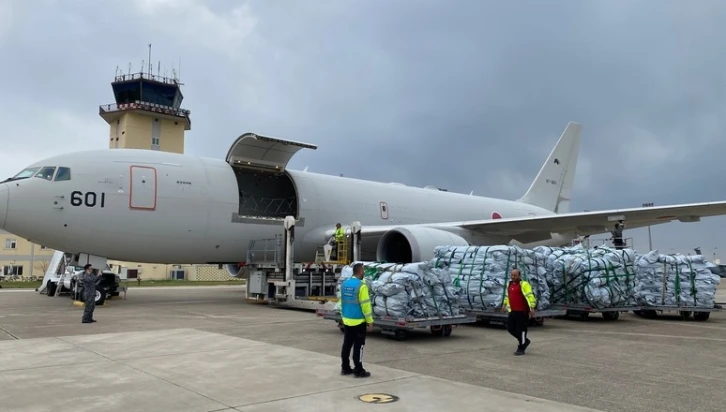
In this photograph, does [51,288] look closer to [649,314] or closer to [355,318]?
[355,318]

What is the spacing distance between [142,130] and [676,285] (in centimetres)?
4787

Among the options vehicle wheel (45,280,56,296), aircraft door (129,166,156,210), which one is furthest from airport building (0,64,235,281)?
aircraft door (129,166,156,210)

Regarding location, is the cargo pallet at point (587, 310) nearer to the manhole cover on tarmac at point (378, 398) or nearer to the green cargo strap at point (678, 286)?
the green cargo strap at point (678, 286)

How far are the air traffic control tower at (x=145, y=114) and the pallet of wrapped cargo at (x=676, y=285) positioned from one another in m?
45.5

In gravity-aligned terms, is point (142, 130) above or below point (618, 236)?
above

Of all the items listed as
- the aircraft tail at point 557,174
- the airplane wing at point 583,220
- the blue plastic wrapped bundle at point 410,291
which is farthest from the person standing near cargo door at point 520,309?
the aircraft tail at point 557,174

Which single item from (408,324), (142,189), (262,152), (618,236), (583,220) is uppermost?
(262,152)

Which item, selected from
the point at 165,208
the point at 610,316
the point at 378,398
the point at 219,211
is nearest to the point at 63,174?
the point at 165,208

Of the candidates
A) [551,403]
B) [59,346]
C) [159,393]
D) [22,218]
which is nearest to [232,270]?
[22,218]

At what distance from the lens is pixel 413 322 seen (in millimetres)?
8422

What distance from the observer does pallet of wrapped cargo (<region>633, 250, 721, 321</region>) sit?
12.4m

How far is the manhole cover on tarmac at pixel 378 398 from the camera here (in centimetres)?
473

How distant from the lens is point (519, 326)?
7422 millimetres

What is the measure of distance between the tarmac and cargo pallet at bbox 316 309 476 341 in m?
0.16
